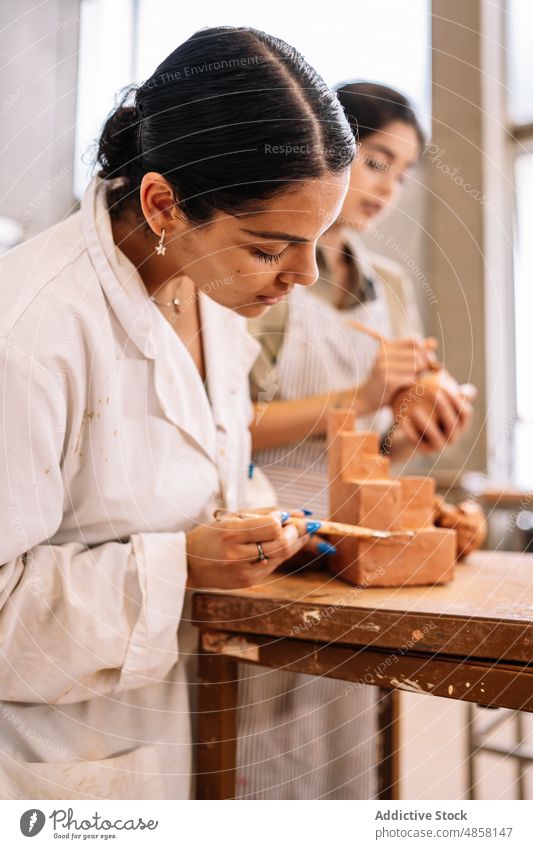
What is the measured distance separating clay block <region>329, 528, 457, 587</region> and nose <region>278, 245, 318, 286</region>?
0.77 ft

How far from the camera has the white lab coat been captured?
0.51 meters

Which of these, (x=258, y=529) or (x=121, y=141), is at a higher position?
(x=121, y=141)

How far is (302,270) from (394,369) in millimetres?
363

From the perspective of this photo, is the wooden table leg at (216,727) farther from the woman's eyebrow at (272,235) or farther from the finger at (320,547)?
the woman's eyebrow at (272,235)

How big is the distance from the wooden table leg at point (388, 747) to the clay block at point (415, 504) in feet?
1.33

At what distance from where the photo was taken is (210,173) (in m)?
0.51

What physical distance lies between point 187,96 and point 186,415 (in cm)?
27

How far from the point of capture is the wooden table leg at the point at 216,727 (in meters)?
0.62

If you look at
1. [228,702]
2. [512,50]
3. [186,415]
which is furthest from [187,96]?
[512,50]

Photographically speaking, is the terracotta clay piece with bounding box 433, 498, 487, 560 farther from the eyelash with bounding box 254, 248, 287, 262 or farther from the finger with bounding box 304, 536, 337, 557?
the eyelash with bounding box 254, 248, 287, 262

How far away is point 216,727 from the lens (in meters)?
0.62

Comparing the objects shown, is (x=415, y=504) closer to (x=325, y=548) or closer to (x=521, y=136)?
(x=325, y=548)

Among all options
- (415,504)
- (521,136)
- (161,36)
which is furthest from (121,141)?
(521,136)

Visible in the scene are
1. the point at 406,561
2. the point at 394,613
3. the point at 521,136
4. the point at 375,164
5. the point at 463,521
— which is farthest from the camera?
the point at 521,136
